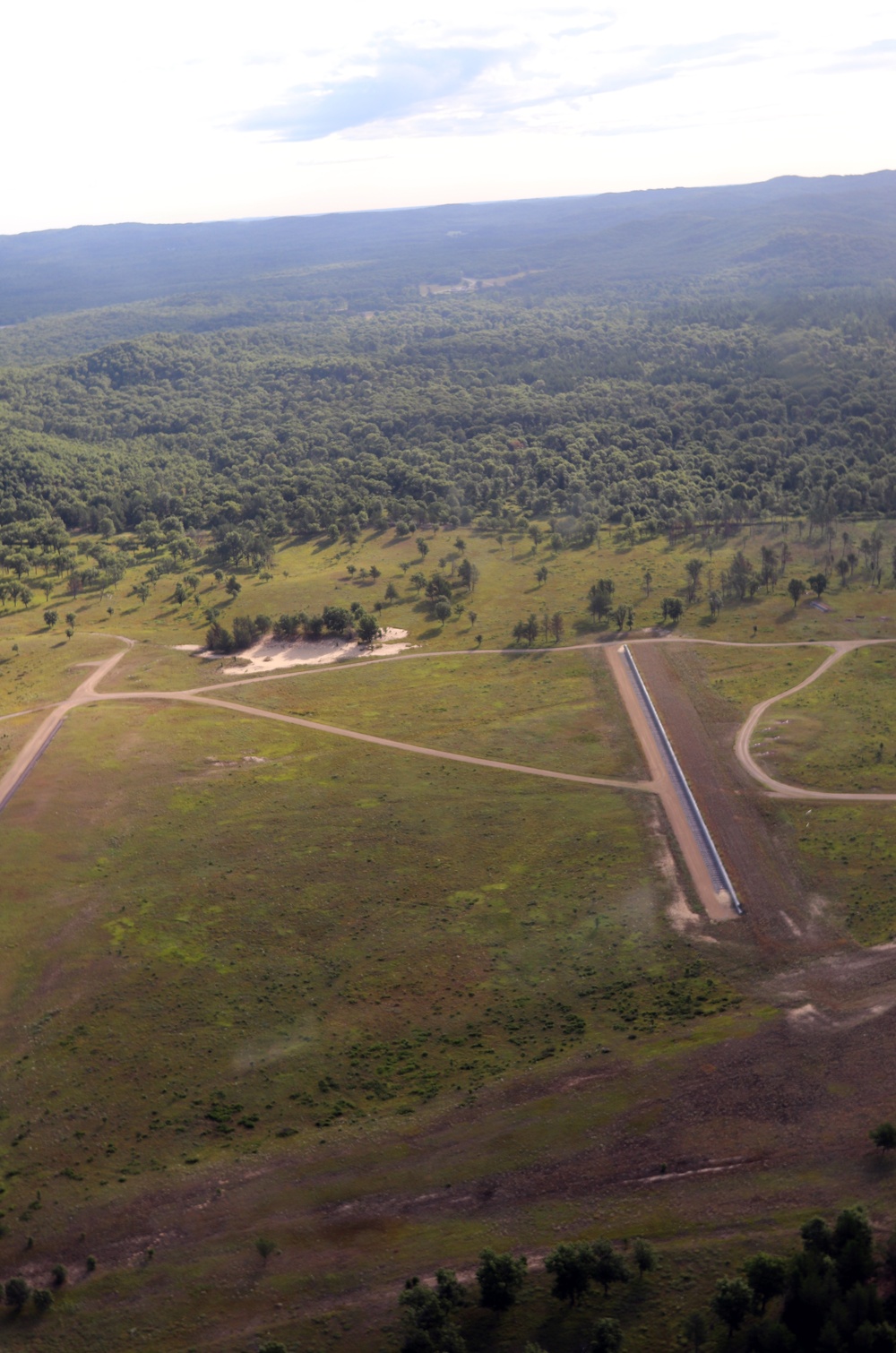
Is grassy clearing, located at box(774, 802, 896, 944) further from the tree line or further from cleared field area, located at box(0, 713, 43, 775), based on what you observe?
cleared field area, located at box(0, 713, 43, 775)

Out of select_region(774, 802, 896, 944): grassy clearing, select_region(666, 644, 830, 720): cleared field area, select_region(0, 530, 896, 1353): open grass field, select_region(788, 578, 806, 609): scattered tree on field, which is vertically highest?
select_region(788, 578, 806, 609): scattered tree on field

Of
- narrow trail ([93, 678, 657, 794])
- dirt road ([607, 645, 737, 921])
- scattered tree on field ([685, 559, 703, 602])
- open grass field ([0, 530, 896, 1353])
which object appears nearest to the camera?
open grass field ([0, 530, 896, 1353])

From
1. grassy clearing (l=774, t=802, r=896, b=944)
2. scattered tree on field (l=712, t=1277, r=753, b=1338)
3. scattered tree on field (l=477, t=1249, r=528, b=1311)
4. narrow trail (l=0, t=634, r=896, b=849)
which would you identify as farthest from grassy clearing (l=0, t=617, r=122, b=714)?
scattered tree on field (l=712, t=1277, r=753, b=1338)

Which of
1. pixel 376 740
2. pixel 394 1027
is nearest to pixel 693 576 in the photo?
pixel 376 740

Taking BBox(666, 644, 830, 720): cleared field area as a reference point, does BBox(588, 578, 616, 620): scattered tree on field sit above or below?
above

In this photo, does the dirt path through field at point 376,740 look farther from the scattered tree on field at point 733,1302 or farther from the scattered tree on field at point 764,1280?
the scattered tree on field at point 733,1302

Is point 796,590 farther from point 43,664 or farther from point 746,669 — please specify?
point 43,664

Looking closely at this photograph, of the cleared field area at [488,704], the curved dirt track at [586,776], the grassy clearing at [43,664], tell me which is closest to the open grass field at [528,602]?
the grassy clearing at [43,664]
